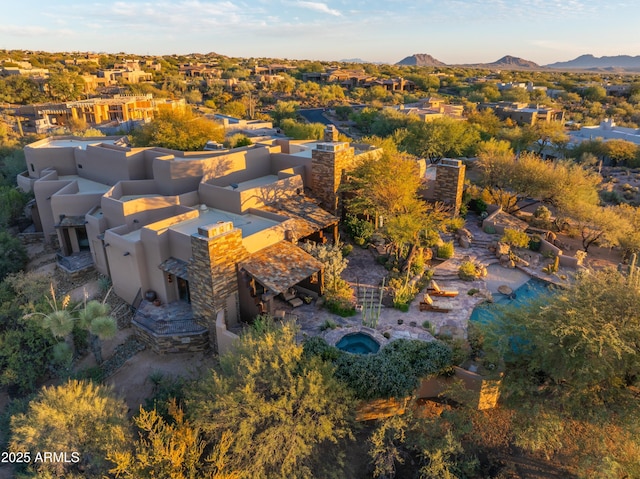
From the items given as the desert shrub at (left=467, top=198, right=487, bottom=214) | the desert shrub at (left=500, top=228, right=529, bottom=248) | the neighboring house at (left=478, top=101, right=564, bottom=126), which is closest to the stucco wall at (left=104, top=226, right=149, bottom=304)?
the desert shrub at (left=500, top=228, right=529, bottom=248)

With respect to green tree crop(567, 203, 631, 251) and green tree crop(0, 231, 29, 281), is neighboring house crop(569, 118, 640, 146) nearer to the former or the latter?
green tree crop(567, 203, 631, 251)

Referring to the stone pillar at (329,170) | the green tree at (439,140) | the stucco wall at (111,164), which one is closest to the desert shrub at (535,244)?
the stone pillar at (329,170)

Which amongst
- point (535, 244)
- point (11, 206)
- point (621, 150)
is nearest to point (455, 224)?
point (535, 244)

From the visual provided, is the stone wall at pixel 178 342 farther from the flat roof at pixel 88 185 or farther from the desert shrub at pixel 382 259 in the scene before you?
the flat roof at pixel 88 185

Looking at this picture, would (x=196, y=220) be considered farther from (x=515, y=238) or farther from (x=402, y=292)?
(x=515, y=238)

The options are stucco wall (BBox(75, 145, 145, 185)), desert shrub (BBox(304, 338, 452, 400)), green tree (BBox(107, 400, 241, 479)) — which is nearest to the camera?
green tree (BBox(107, 400, 241, 479))
